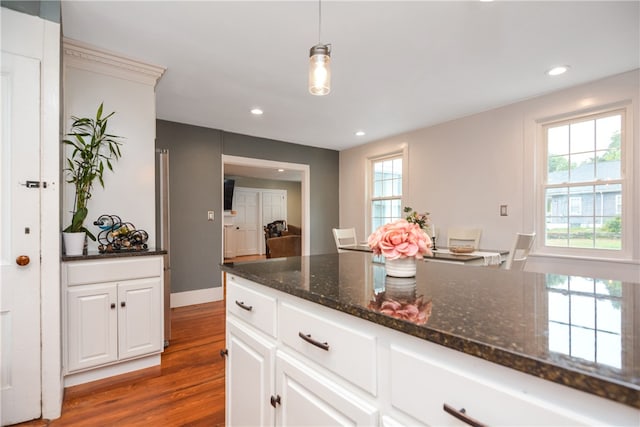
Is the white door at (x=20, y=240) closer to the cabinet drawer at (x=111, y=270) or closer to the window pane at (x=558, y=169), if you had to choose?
the cabinet drawer at (x=111, y=270)

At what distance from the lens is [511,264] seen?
2.88 m

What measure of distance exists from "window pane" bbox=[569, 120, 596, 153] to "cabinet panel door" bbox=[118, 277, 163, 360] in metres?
4.03

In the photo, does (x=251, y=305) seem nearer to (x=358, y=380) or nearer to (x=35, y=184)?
(x=358, y=380)

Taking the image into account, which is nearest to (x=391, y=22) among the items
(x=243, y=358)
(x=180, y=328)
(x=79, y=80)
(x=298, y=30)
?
(x=298, y=30)

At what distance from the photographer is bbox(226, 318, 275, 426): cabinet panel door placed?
1.17 metres

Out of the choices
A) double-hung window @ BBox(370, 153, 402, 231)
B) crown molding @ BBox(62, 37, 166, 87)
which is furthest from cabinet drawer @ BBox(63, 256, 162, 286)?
double-hung window @ BBox(370, 153, 402, 231)

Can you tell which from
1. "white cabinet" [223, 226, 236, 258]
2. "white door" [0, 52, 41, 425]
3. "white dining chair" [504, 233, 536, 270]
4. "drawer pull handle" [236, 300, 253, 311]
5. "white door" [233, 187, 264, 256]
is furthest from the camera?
"white door" [233, 187, 264, 256]

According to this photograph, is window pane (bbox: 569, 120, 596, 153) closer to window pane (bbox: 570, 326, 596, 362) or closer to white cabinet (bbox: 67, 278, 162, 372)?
window pane (bbox: 570, 326, 596, 362)

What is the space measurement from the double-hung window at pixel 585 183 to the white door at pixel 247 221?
7.71m

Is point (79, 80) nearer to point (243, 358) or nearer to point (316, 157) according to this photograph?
point (243, 358)

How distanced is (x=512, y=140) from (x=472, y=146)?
458mm

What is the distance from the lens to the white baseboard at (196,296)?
13.3ft

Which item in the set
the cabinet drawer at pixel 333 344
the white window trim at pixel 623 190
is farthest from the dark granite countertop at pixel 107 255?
the white window trim at pixel 623 190

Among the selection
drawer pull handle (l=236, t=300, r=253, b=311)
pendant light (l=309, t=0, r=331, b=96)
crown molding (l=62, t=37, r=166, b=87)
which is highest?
crown molding (l=62, t=37, r=166, b=87)
